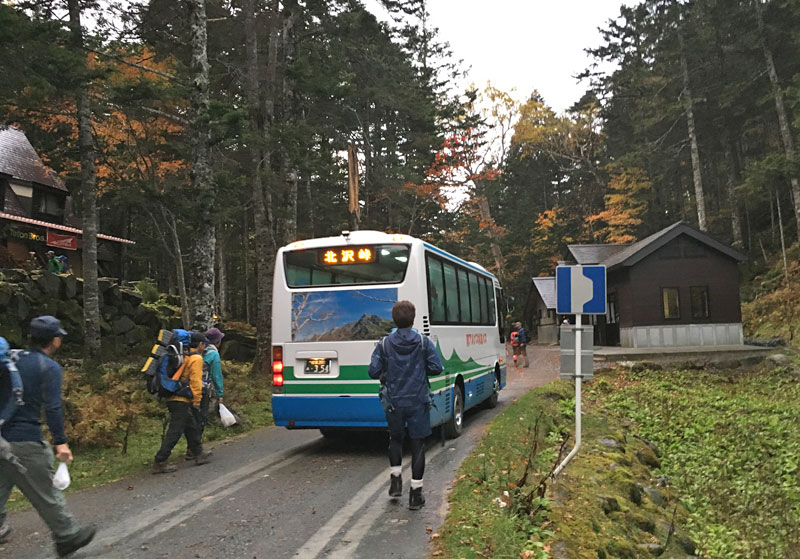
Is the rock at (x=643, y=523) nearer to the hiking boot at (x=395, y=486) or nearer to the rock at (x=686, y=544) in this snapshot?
the rock at (x=686, y=544)

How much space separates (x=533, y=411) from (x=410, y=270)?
16.6 feet

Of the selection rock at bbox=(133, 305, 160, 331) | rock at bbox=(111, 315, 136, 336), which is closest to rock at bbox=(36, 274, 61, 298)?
rock at bbox=(111, 315, 136, 336)

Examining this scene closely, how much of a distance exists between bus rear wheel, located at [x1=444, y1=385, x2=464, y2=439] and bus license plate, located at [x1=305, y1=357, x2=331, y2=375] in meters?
2.56

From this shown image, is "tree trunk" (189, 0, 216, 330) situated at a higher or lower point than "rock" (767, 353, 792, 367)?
higher

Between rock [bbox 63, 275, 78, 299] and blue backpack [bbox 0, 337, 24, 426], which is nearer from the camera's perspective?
blue backpack [bbox 0, 337, 24, 426]

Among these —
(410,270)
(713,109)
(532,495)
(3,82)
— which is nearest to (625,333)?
(713,109)

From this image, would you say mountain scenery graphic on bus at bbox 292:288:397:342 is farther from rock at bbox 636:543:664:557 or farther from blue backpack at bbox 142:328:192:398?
rock at bbox 636:543:664:557

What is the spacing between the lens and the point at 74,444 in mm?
9445

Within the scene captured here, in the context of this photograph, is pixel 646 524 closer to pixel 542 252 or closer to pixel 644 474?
pixel 644 474

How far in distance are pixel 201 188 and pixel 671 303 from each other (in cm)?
2232

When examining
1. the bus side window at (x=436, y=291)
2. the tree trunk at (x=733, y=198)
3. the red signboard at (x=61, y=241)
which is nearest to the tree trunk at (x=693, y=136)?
the tree trunk at (x=733, y=198)

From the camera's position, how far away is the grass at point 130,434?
27.1 feet

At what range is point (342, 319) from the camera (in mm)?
8859

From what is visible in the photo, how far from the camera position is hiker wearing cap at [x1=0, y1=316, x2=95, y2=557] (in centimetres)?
451
